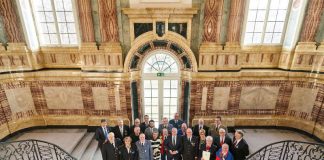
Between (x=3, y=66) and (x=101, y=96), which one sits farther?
(x=101, y=96)

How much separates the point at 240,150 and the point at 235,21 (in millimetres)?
4292

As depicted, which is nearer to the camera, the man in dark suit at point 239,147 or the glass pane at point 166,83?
the man in dark suit at point 239,147

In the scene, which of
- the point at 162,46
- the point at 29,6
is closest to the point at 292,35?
the point at 162,46

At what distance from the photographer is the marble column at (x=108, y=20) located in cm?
684

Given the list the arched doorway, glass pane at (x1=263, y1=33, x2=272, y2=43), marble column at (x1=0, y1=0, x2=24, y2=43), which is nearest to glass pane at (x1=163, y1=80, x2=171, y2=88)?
the arched doorway

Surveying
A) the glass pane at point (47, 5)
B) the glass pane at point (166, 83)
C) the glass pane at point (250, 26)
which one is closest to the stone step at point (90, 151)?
the glass pane at point (166, 83)

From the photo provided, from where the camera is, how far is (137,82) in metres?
7.83

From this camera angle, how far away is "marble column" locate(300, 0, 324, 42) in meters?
6.65

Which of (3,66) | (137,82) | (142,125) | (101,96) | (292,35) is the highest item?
(292,35)

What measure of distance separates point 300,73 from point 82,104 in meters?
8.38

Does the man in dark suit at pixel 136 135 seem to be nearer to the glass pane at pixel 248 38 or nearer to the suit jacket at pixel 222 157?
the suit jacket at pixel 222 157

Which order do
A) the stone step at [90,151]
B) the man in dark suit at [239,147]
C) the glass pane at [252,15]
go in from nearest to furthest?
the man in dark suit at [239,147]
the stone step at [90,151]
the glass pane at [252,15]

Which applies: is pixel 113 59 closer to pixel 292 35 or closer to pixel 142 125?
pixel 142 125

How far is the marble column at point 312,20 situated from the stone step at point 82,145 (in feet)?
28.1
